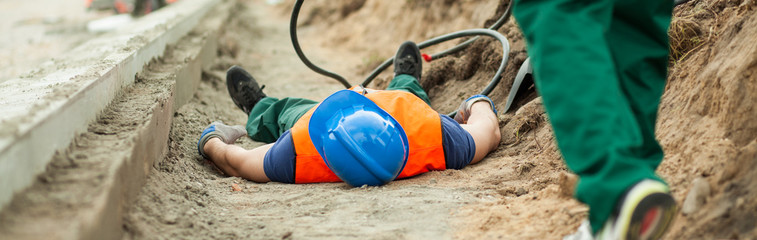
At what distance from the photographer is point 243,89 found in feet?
11.4

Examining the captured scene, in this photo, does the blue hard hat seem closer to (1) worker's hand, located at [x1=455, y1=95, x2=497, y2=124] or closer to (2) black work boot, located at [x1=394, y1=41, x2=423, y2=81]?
(1) worker's hand, located at [x1=455, y1=95, x2=497, y2=124]

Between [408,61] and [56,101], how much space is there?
2.16m

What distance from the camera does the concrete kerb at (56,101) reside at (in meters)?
1.42

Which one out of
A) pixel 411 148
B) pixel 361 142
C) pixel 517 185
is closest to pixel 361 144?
pixel 361 142

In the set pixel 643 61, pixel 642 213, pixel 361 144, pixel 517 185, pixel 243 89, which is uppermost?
pixel 643 61

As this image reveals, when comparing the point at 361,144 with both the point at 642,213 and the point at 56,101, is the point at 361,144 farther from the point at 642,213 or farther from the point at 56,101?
the point at 642,213

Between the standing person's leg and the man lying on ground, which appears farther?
the man lying on ground

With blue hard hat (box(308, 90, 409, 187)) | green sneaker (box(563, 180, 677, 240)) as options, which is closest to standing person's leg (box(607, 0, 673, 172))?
green sneaker (box(563, 180, 677, 240))

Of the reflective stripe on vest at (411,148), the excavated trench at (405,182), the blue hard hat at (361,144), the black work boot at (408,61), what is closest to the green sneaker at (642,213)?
the excavated trench at (405,182)

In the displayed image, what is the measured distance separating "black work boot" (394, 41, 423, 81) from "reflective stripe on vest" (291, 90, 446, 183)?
3.64 ft

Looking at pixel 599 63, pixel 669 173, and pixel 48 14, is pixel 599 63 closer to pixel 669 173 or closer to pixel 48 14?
pixel 669 173

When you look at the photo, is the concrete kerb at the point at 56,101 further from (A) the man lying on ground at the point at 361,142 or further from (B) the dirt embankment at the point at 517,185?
(A) the man lying on ground at the point at 361,142

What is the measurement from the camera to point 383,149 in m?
2.21

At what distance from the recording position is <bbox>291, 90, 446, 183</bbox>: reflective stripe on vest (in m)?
2.41
